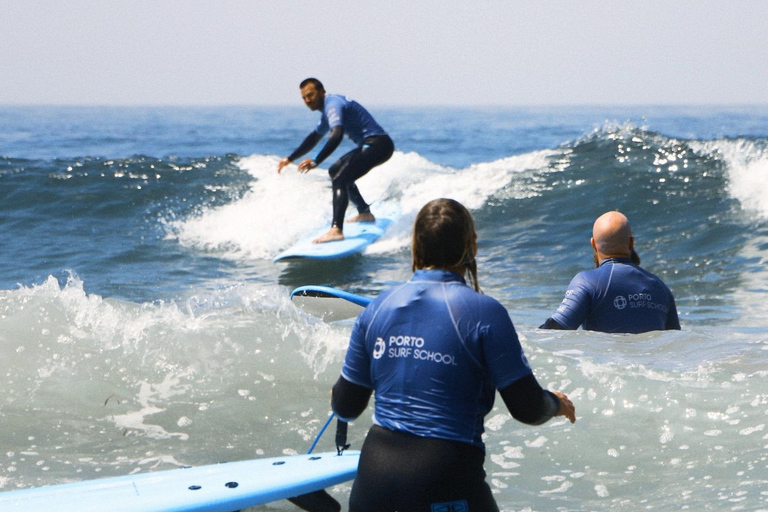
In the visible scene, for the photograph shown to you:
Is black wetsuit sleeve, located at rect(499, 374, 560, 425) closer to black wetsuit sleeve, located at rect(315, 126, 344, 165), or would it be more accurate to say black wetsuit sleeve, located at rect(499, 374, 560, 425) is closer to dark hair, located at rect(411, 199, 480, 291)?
dark hair, located at rect(411, 199, 480, 291)

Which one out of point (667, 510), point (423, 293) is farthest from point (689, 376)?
point (423, 293)

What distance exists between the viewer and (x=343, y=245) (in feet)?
30.8

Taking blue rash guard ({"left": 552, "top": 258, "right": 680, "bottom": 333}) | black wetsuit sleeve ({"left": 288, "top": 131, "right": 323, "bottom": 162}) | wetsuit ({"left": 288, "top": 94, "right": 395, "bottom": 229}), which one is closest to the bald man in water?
blue rash guard ({"left": 552, "top": 258, "right": 680, "bottom": 333})

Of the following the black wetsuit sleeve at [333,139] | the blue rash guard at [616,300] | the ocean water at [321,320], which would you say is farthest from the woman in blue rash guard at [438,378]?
the black wetsuit sleeve at [333,139]

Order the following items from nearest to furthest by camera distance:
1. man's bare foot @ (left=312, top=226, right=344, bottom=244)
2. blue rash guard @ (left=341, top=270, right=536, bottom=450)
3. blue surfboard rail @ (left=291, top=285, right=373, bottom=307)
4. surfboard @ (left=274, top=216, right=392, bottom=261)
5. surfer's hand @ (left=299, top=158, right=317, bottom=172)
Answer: blue rash guard @ (left=341, top=270, right=536, bottom=450)
blue surfboard rail @ (left=291, top=285, right=373, bottom=307)
surfer's hand @ (left=299, top=158, right=317, bottom=172)
surfboard @ (left=274, top=216, right=392, bottom=261)
man's bare foot @ (left=312, top=226, right=344, bottom=244)

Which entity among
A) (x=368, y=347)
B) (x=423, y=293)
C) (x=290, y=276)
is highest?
(x=423, y=293)

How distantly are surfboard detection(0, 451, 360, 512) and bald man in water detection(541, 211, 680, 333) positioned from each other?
52.0 inches

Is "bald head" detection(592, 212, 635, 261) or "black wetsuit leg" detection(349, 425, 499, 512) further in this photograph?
"bald head" detection(592, 212, 635, 261)

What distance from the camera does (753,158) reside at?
1262 cm

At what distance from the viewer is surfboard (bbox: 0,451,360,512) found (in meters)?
2.97

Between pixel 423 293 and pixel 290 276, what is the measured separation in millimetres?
7432

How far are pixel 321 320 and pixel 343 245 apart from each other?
4069mm

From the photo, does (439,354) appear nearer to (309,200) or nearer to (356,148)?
(356,148)

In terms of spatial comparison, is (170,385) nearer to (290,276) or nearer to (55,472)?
(55,472)
